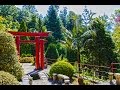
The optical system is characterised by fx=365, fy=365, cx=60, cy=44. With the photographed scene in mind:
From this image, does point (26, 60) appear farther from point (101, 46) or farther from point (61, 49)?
point (101, 46)

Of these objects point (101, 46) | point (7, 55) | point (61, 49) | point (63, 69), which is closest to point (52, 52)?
point (61, 49)

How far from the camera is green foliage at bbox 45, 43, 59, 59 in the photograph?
1480 centimetres

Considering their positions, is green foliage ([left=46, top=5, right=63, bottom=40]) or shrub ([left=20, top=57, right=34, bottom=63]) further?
green foliage ([left=46, top=5, right=63, bottom=40])

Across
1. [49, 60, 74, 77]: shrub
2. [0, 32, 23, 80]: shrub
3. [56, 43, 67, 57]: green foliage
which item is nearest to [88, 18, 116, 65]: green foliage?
[56, 43, 67, 57]: green foliage

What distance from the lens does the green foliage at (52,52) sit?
48.6 ft

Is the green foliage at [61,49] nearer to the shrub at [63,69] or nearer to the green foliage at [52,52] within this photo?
A: the green foliage at [52,52]

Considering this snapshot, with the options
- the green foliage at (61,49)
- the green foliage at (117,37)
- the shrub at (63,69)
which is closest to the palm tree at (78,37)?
the green foliage at (61,49)

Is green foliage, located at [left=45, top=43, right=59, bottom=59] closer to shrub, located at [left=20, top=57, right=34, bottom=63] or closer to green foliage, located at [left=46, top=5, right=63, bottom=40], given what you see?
shrub, located at [left=20, top=57, right=34, bottom=63]

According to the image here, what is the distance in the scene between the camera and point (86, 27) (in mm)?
14617

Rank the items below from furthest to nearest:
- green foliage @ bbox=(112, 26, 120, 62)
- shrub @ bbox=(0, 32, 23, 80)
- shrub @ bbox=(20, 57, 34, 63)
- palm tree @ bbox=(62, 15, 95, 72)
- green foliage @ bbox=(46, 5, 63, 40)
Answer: green foliage @ bbox=(46, 5, 63, 40), green foliage @ bbox=(112, 26, 120, 62), palm tree @ bbox=(62, 15, 95, 72), shrub @ bbox=(20, 57, 34, 63), shrub @ bbox=(0, 32, 23, 80)

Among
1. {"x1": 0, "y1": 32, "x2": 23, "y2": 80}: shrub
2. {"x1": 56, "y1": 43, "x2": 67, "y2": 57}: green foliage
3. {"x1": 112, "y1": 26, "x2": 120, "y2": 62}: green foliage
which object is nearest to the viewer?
{"x1": 0, "y1": 32, "x2": 23, "y2": 80}: shrub

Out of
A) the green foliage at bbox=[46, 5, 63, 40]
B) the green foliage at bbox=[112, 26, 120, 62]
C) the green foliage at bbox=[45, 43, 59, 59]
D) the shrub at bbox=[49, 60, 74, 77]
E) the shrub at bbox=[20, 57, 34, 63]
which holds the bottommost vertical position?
the shrub at bbox=[49, 60, 74, 77]
